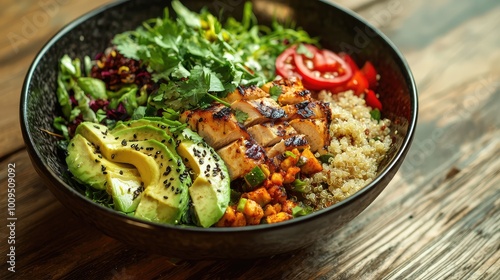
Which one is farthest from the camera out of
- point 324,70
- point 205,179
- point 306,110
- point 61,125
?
point 324,70

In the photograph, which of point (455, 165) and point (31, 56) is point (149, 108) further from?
point (455, 165)

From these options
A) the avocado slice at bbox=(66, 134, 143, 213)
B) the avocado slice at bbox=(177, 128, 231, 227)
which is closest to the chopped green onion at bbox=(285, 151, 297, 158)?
the avocado slice at bbox=(177, 128, 231, 227)

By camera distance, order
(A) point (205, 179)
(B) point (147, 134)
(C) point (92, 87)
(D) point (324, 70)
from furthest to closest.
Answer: (D) point (324, 70) → (C) point (92, 87) → (B) point (147, 134) → (A) point (205, 179)

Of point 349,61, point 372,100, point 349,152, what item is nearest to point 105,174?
point 349,152

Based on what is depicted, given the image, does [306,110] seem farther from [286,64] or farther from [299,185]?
[286,64]

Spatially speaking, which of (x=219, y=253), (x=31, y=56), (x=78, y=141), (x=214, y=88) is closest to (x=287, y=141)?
(x=214, y=88)

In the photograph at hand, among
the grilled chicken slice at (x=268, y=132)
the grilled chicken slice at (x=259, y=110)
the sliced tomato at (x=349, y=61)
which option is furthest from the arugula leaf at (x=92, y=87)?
the sliced tomato at (x=349, y=61)

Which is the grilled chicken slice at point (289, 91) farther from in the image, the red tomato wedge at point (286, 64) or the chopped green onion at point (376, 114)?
the chopped green onion at point (376, 114)
